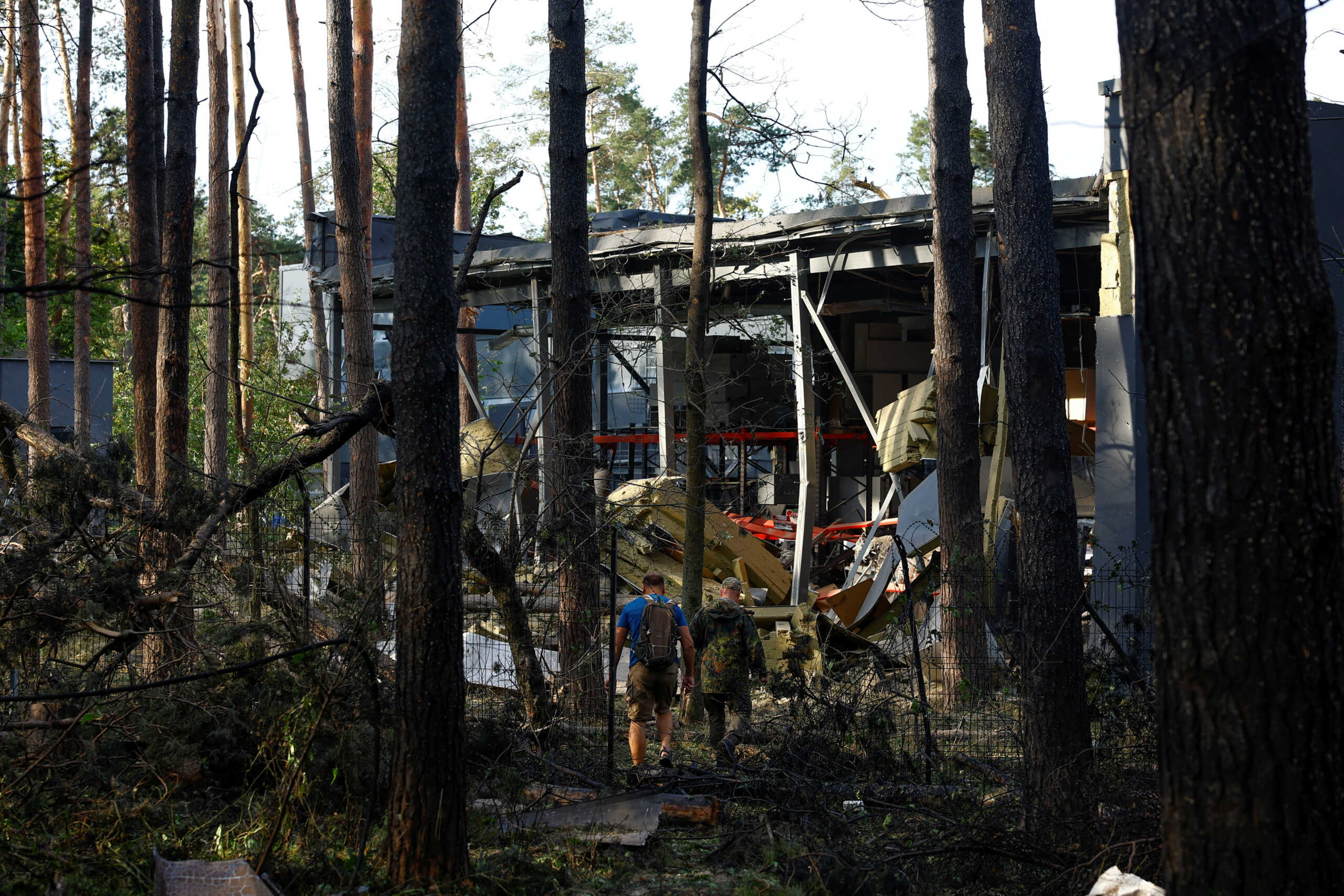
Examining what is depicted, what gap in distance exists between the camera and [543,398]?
50.0 feet

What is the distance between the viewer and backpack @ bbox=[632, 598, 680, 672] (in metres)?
9.28

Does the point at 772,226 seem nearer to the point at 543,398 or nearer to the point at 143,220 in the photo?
the point at 543,398

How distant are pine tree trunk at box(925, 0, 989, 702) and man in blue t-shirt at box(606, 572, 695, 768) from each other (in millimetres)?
3996

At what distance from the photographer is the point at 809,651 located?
1214 centimetres

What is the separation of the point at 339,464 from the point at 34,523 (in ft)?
60.3

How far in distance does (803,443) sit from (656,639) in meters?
6.49

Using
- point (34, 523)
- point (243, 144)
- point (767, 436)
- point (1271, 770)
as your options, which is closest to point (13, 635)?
point (34, 523)

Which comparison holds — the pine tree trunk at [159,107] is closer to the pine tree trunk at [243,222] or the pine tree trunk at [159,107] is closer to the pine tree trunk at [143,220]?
the pine tree trunk at [143,220]

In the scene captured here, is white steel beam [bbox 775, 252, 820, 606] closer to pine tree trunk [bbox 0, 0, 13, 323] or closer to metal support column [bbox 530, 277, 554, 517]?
metal support column [bbox 530, 277, 554, 517]

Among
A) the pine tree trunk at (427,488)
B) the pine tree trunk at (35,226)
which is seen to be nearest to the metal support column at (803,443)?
the pine tree trunk at (427,488)

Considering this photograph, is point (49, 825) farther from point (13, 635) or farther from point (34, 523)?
point (34, 523)

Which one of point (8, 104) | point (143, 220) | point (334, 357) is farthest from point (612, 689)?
point (8, 104)

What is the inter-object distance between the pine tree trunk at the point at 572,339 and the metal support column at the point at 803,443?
4376 millimetres

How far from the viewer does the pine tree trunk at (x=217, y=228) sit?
1836cm
